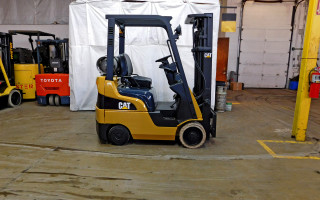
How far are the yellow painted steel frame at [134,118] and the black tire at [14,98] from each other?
4813mm

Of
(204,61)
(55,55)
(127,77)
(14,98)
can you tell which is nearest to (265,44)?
(204,61)

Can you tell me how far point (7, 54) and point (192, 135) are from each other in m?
7.03

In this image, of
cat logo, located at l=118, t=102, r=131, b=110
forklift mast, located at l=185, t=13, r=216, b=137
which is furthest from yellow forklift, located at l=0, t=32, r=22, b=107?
forklift mast, located at l=185, t=13, r=216, b=137

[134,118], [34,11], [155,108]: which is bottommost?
[134,118]

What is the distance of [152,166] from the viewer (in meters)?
3.36

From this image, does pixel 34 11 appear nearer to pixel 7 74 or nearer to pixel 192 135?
pixel 7 74

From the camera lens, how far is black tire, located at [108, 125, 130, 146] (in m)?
4.02

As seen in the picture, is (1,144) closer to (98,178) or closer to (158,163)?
(98,178)

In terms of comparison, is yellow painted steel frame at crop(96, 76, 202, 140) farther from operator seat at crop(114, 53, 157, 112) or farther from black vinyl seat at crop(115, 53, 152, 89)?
black vinyl seat at crop(115, 53, 152, 89)

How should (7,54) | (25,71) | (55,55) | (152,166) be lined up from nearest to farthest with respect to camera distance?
(152,166), (7,54), (25,71), (55,55)

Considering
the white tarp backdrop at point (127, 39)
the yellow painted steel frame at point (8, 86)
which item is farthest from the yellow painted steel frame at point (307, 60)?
the yellow painted steel frame at point (8, 86)

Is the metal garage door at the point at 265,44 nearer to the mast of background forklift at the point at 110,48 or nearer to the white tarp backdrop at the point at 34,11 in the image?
the white tarp backdrop at the point at 34,11

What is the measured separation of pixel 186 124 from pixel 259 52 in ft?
35.9

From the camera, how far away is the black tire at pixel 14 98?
23.5 ft
